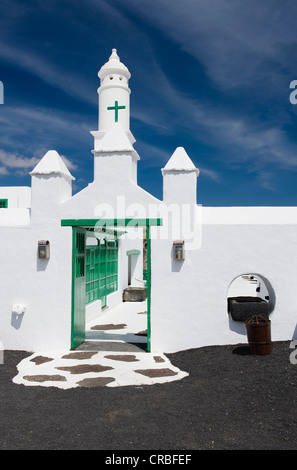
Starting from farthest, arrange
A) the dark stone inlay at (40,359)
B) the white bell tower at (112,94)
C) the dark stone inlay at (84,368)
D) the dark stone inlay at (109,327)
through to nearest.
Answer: the white bell tower at (112,94)
the dark stone inlay at (109,327)
the dark stone inlay at (40,359)
the dark stone inlay at (84,368)

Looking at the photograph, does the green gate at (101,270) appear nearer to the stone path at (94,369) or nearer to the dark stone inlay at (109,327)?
the dark stone inlay at (109,327)

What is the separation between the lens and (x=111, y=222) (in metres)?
8.13

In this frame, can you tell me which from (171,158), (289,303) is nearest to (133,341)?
(289,303)

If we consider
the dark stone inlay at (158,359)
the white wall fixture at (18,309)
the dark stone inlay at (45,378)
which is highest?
the white wall fixture at (18,309)

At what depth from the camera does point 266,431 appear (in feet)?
14.7

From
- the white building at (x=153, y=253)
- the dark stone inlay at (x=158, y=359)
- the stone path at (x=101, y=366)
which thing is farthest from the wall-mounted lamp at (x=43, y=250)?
the dark stone inlay at (x=158, y=359)

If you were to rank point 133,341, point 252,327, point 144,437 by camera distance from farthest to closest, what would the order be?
point 133,341 < point 252,327 < point 144,437

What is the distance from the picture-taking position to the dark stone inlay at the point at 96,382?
20.2ft

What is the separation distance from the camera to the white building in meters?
7.86

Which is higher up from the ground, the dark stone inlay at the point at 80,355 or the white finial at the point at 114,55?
the white finial at the point at 114,55

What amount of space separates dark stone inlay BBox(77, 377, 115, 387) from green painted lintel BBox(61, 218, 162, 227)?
10.2ft

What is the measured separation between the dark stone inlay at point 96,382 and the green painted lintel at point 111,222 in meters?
3.11
